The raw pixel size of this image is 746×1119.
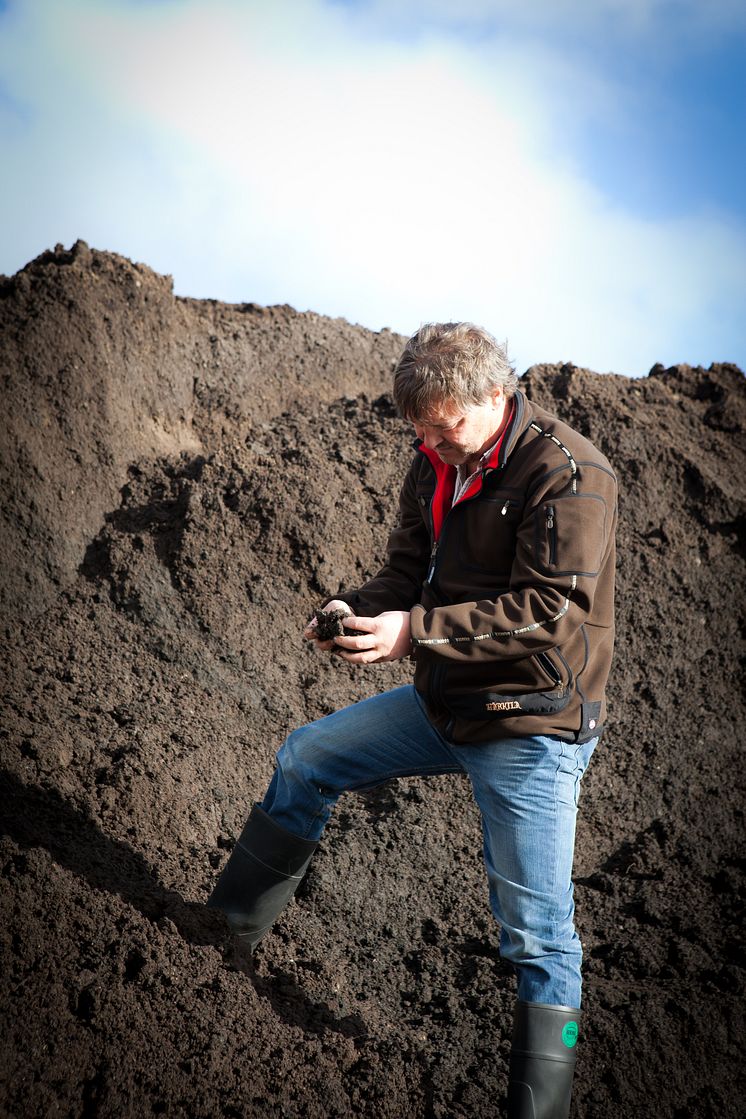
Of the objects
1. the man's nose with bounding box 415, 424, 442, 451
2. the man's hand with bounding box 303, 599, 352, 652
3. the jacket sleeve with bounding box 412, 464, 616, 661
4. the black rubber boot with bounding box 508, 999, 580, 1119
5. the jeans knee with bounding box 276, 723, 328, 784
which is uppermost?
the man's nose with bounding box 415, 424, 442, 451

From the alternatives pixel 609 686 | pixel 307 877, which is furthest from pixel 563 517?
pixel 609 686

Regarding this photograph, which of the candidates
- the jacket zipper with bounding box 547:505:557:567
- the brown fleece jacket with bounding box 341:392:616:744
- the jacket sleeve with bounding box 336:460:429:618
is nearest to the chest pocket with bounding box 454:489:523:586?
the brown fleece jacket with bounding box 341:392:616:744

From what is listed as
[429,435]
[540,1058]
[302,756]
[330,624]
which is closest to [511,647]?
[330,624]

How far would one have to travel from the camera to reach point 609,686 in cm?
635

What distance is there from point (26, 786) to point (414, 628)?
7.57 feet

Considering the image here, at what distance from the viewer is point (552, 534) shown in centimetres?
263

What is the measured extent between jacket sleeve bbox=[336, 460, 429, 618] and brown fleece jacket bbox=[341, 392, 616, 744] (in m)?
0.25

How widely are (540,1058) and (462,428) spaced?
1.86 meters

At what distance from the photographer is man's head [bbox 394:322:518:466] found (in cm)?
276

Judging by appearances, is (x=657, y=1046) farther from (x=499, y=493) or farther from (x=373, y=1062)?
(x=499, y=493)

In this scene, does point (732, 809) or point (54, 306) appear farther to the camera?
point (54, 306)

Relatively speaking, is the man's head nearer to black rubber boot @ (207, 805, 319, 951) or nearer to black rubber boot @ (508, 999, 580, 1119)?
black rubber boot @ (207, 805, 319, 951)

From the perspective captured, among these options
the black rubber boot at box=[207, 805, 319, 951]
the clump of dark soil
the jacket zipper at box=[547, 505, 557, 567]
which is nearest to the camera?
the jacket zipper at box=[547, 505, 557, 567]

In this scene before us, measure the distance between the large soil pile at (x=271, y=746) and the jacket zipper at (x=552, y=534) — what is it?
1.86 meters
